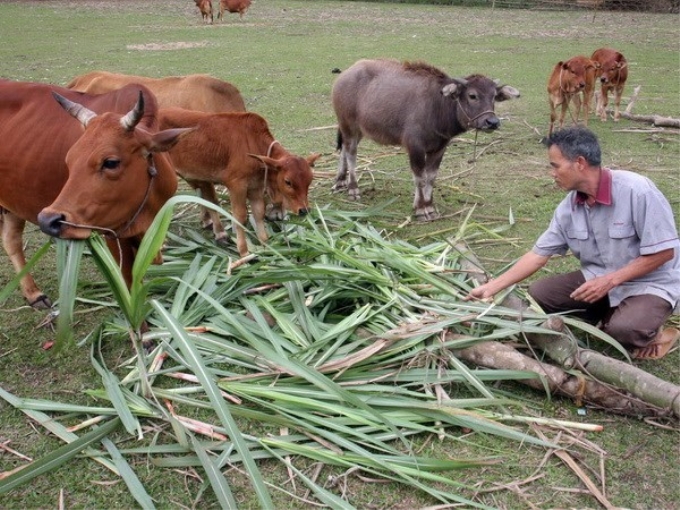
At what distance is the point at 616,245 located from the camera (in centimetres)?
414

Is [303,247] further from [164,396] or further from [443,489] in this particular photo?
[443,489]

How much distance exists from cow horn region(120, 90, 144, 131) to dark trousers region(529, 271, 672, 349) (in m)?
3.00

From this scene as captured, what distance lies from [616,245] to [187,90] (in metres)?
4.82

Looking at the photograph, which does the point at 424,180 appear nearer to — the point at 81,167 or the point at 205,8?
the point at 81,167

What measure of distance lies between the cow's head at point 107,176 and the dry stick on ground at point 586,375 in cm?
231

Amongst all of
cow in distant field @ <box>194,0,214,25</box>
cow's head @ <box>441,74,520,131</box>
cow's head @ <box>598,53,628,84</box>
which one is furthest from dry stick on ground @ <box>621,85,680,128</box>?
cow in distant field @ <box>194,0,214,25</box>

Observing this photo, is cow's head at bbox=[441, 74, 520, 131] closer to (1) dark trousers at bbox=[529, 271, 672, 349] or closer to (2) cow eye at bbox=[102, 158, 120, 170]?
(1) dark trousers at bbox=[529, 271, 672, 349]

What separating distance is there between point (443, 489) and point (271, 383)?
1178 millimetres

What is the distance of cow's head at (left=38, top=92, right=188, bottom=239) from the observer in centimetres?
369

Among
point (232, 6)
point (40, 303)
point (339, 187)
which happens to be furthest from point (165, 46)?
point (40, 303)

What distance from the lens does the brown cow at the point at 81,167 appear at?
3820 millimetres

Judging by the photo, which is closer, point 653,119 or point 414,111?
point 414,111

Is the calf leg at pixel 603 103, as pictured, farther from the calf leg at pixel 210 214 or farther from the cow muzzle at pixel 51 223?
the cow muzzle at pixel 51 223

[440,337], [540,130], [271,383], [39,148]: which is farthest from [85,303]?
[540,130]
